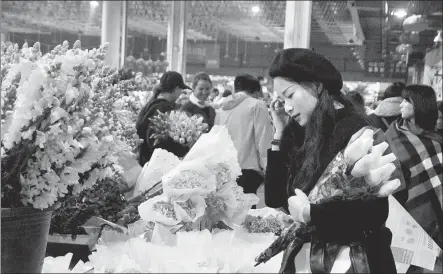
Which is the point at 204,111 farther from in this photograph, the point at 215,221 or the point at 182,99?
the point at 215,221

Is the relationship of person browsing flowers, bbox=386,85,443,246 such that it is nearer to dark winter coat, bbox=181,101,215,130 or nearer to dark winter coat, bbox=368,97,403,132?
dark winter coat, bbox=368,97,403,132

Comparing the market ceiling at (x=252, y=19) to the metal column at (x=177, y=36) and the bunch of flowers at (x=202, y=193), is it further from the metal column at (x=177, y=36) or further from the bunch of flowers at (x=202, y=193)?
the bunch of flowers at (x=202, y=193)

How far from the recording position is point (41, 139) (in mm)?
1274

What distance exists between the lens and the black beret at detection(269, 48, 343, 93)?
1.88 metres

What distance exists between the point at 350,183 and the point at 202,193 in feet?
1.27

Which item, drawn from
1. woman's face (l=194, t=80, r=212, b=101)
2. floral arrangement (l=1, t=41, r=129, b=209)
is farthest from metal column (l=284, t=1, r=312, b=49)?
floral arrangement (l=1, t=41, r=129, b=209)

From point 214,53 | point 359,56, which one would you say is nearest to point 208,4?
point 214,53

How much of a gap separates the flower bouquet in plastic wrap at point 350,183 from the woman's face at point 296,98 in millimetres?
363

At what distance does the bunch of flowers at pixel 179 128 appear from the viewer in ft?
13.4

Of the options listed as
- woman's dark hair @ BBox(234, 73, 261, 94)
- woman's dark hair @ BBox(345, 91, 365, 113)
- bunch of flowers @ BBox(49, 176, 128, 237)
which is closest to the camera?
bunch of flowers @ BBox(49, 176, 128, 237)

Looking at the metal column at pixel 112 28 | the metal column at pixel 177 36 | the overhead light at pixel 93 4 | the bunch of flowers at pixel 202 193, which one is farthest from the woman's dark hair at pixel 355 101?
the metal column at pixel 177 36

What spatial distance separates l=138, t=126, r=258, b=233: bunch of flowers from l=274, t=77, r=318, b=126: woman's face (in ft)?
0.66

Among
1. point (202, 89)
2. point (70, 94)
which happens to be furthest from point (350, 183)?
point (202, 89)

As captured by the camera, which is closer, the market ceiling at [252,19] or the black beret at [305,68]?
the black beret at [305,68]
